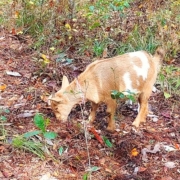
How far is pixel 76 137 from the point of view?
4438mm

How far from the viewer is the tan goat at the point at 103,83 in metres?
4.74

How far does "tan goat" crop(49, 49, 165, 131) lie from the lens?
187 inches

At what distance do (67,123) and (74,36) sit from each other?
8.17 feet

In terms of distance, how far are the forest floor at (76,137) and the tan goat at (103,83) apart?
0.70ft

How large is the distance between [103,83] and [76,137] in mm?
773

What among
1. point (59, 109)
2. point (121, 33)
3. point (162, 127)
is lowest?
point (162, 127)

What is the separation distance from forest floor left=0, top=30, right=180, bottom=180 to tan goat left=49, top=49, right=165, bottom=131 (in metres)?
0.21

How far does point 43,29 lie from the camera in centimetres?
680

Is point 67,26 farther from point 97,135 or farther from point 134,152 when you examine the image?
point 134,152

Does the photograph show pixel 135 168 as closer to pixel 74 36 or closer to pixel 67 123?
pixel 67 123

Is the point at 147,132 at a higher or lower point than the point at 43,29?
lower

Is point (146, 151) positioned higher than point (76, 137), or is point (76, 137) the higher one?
point (76, 137)

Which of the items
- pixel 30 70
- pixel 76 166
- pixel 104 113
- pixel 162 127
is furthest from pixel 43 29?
pixel 76 166

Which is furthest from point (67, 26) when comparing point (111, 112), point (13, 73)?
point (111, 112)
